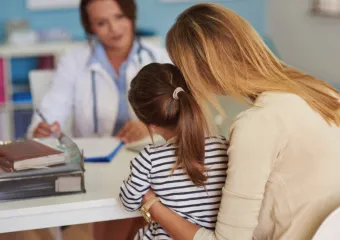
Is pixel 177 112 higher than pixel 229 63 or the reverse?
the reverse

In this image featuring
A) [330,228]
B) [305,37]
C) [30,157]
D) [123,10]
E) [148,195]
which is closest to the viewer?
[330,228]

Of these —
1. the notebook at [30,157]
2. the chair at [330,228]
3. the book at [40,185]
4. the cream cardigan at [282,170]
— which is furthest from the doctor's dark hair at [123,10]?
the chair at [330,228]

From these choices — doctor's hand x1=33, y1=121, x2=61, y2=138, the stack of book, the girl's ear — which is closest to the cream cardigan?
the girl's ear

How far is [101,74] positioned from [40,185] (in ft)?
3.41

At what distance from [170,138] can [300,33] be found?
2430 mm

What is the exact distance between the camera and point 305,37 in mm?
3789

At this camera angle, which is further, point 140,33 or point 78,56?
point 140,33

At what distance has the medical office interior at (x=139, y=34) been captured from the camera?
3.59 metres

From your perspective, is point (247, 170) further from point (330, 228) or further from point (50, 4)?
point (50, 4)

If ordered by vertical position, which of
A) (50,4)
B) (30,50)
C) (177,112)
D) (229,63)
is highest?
(229,63)

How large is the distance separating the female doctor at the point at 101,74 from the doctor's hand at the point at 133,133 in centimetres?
26

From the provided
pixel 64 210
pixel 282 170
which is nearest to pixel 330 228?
pixel 282 170

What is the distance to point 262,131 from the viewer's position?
1.44 metres

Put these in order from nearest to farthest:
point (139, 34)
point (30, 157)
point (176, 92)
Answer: point (176, 92) < point (30, 157) < point (139, 34)
